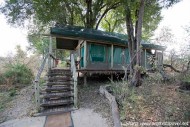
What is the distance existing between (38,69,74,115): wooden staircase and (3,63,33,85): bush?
4.58m

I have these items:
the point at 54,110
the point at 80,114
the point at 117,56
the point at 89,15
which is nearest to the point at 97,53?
the point at 117,56

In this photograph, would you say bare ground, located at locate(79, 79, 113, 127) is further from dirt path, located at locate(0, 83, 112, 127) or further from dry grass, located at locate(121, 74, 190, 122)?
dry grass, located at locate(121, 74, 190, 122)

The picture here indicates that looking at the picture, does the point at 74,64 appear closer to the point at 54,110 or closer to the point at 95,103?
the point at 95,103

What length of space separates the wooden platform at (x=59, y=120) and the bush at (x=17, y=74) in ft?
21.9

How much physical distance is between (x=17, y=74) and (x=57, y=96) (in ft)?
20.1

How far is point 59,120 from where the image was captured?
4.69m

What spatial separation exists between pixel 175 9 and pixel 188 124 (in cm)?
785

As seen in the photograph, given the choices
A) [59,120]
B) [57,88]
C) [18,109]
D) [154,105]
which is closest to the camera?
[59,120]

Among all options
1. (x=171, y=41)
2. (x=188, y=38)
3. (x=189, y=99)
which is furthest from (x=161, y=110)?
(x=171, y=41)

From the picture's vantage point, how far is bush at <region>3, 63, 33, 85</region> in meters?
10.2

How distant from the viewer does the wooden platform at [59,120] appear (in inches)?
172

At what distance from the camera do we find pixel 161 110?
180 inches

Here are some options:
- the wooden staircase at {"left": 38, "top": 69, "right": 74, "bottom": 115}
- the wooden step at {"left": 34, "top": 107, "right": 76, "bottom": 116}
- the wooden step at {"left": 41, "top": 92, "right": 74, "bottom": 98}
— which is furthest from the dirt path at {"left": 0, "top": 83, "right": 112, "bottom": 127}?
the wooden step at {"left": 41, "top": 92, "right": 74, "bottom": 98}

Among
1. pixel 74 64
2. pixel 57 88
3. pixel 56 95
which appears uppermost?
pixel 74 64
